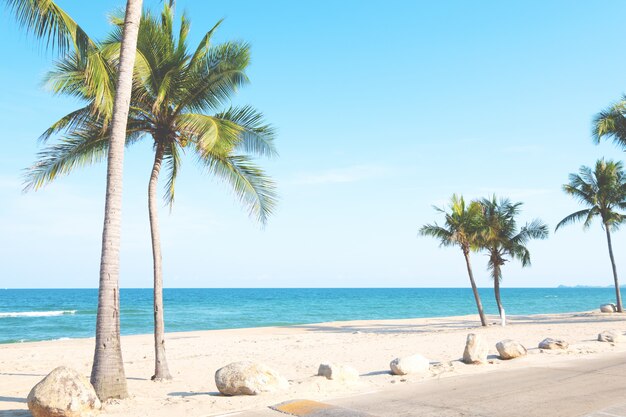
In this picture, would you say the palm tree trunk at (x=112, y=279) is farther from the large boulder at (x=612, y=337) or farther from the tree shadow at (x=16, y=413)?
the large boulder at (x=612, y=337)

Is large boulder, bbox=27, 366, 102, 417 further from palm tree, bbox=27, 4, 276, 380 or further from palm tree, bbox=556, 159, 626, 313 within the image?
palm tree, bbox=556, 159, 626, 313

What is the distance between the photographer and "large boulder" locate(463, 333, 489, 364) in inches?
439

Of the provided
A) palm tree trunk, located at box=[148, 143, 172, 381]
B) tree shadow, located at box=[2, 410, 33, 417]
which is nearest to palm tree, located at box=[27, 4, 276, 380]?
palm tree trunk, located at box=[148, 143, 172, 381]

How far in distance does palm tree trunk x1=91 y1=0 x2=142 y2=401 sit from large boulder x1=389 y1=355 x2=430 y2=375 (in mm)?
5163

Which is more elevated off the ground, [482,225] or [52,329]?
[482,225]

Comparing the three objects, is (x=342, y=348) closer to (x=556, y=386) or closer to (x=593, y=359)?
(x=593, y=359)

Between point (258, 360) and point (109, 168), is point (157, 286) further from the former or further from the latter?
point (258, 360)

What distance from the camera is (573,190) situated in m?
32.6

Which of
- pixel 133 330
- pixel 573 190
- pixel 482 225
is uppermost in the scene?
pixel 573 190

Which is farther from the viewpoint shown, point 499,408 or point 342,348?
point 342,348

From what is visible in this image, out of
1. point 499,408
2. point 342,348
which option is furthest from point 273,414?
point 342,348

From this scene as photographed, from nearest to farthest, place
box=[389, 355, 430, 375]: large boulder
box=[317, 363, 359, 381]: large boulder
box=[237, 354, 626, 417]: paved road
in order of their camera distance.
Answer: box=[237, 354, 626, 417]: paved road
box=[317, 363, 359, 381]: large boulder
box=[389, 355, 430, 375]: large boulder

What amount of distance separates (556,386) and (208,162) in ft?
28.4

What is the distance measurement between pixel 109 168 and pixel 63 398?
144 inches
